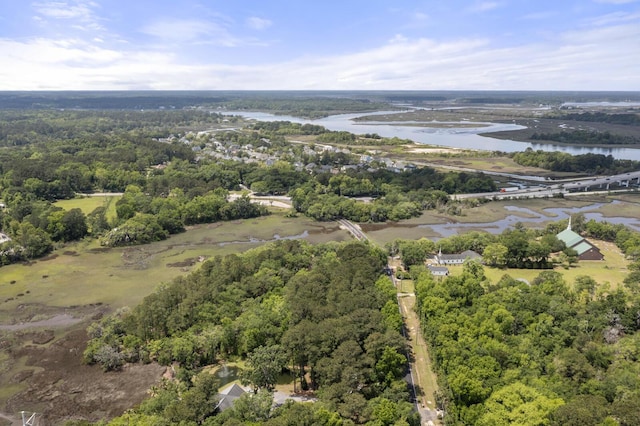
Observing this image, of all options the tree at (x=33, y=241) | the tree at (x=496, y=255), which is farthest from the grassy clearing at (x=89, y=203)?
the tree at (x=496, y=255)

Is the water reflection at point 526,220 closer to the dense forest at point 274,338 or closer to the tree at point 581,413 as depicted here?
the dense forest at point 274,338

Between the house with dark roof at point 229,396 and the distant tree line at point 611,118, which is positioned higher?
the distant tree line at point 611,118

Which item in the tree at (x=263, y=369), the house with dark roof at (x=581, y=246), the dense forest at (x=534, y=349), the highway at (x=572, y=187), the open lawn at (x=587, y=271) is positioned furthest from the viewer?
the highway at (x=572, y=187)

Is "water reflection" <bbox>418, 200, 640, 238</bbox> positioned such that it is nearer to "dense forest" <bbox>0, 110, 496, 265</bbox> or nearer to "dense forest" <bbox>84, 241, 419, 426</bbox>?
"dense forest" <bbox>0, 110, 496, 265</bbox>

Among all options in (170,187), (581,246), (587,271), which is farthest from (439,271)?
(170,187)

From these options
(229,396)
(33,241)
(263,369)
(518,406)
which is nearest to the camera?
(518,406)

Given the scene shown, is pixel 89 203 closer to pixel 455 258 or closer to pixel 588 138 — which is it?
pixel 455 258

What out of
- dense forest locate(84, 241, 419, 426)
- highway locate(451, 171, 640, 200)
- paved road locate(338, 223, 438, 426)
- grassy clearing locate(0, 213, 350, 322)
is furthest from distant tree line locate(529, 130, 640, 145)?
dense forest locate(84, 241, 419, 426)
